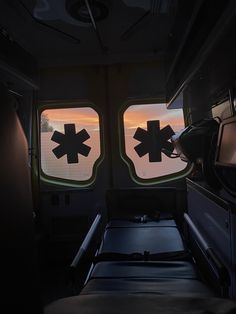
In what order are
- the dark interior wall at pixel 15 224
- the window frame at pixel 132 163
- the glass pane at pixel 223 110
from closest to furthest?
the dark interior wall at pixel 15 224
the glass pane at pixel 223 110
the window frame at pixel 132 163

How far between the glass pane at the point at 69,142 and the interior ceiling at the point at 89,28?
0.64m

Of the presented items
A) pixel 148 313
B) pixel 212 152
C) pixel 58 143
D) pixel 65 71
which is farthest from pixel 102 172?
pixel 148 313

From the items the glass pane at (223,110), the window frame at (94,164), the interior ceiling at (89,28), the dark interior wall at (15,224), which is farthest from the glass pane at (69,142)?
the dark interior wall at (15,224)

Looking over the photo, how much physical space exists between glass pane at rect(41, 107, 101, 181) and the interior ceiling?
25.3 inches

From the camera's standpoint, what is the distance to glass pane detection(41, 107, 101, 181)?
386 cm

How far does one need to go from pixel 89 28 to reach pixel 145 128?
1.39 m

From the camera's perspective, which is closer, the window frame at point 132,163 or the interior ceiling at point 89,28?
the interior ceiling at point 89,28

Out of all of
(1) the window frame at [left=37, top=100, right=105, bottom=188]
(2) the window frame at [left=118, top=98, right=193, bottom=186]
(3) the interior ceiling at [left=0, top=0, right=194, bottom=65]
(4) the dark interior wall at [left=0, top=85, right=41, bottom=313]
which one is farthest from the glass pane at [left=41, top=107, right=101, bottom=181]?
(4) the dark interior wall at [left=0, top=85, right=41, bottom=313]

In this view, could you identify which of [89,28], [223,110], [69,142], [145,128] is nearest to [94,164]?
[69,142]

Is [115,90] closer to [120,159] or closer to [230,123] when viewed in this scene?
[120,159]

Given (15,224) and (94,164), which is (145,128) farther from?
(15,224)

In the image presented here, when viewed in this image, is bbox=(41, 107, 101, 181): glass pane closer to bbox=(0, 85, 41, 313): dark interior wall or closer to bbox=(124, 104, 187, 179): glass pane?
bbox=(124, 104, 187, 179): glass pane

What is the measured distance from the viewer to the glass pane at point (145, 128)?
3.83m

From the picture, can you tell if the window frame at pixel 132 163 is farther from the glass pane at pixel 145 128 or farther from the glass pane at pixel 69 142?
the glass pane at pixel 69 142
